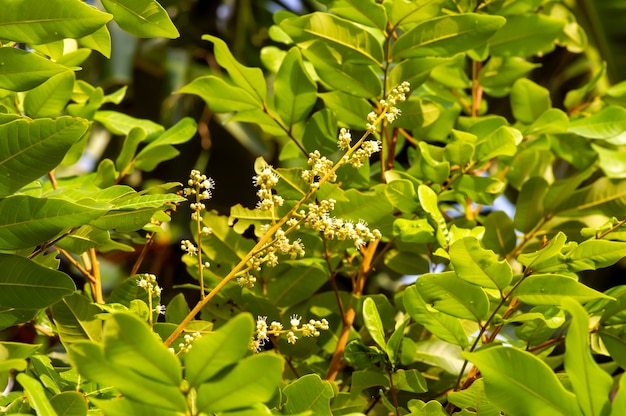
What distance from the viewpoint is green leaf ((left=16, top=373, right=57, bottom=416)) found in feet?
1.16

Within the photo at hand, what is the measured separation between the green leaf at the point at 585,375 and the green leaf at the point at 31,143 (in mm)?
274

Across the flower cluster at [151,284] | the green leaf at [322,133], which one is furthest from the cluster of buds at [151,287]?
the green leaf at [322,133]

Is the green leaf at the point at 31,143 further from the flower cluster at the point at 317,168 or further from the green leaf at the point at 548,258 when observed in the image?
the green leaf at the point at 548,258

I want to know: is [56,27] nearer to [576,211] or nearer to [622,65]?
[576,211]

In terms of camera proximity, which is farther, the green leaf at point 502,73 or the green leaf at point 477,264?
the green leaf at point 502,73

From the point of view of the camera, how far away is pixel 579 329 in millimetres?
359

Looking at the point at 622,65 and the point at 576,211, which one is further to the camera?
the point at 622,65

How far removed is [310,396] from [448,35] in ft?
1.04

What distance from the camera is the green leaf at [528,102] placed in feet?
2.60

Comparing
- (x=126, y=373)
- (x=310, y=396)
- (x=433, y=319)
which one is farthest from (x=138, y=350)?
(x=433, y=319)

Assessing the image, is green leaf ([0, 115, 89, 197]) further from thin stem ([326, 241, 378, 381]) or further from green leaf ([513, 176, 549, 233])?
green leaf ([513, 176, 549, 233])

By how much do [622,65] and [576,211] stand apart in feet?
5.21

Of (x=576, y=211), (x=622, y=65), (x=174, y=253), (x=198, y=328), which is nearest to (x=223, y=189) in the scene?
(x=174, y=253)

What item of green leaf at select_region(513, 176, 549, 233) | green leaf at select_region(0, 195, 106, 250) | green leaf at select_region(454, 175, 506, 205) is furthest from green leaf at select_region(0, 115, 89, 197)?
green leaf at select_region(513, 176, 549, 233)
